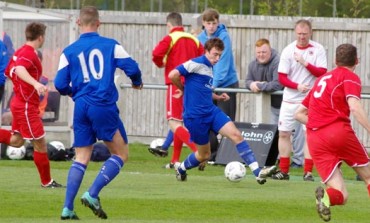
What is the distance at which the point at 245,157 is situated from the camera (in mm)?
16781

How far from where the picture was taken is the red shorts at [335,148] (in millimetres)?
12648

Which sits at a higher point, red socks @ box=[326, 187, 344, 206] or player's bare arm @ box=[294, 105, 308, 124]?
player's bare arm @ box=[294, 105, 308, 124]

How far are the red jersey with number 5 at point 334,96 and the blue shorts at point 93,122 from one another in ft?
6.38

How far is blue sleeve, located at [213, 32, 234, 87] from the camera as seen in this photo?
2063 centimetres

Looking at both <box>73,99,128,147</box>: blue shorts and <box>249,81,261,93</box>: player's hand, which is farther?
<box>249,81,261,93</box>: player's hand

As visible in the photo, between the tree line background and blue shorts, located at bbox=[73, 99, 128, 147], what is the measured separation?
13261 mm

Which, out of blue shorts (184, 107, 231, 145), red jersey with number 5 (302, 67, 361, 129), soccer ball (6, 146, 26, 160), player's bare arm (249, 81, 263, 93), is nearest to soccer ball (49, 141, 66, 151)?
soccer ball (6, 146, 26, 160)

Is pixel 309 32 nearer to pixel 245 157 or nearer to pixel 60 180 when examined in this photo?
pixel 245 157

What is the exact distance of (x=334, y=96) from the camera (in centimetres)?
1266

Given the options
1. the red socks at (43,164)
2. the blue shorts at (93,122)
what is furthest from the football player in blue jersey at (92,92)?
the red socks at (43,164)

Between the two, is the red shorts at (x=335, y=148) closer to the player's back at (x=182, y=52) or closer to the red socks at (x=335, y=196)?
the red socks at (x=335, y=196)

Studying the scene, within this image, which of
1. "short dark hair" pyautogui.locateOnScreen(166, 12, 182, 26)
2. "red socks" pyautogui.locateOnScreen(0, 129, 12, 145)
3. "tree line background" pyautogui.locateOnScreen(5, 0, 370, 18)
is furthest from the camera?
"tree line background" pyautogui.locateOnScreen(5, 0, 370, 18)

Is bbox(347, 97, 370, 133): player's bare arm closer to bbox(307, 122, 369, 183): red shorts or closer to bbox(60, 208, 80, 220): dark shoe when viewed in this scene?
bbox(307, 122, 369, 183): red shorts

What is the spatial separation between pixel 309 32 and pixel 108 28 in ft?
25.9
